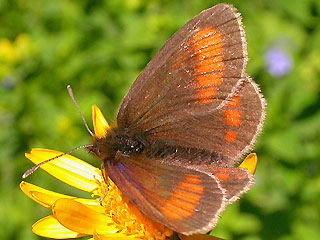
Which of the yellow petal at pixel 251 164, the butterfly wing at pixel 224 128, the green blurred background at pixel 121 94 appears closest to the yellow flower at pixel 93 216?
the yellow petal at pixel 251 164

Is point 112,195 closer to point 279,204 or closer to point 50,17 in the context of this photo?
point 279,204

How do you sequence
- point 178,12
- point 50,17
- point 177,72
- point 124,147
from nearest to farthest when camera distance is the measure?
point 124,147, point 177,72, point 178,12, point 50,17

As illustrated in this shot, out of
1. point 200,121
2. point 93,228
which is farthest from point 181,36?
point 93,228

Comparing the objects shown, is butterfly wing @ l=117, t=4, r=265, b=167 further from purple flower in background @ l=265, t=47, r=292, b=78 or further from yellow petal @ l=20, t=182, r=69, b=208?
purple flower in background @ l=265, t=47, r=292, b=78

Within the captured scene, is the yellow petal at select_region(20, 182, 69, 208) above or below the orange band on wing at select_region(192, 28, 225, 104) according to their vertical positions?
below

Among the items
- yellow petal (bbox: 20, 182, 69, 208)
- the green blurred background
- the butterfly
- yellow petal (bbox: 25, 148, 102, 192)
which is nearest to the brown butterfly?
the butterfly

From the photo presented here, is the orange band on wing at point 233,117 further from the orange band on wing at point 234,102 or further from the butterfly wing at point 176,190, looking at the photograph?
the butterfly wing at point 176,190
